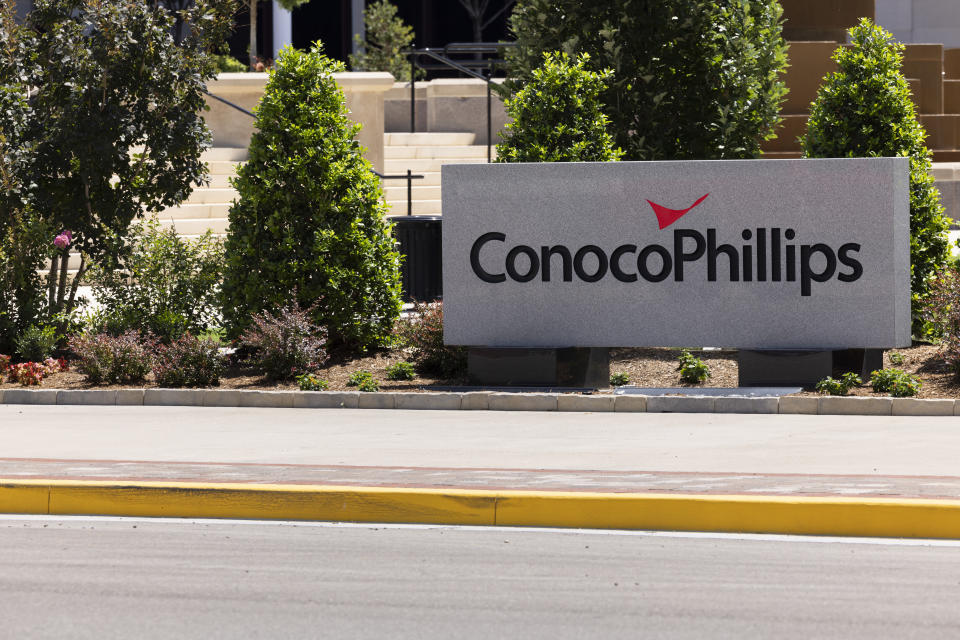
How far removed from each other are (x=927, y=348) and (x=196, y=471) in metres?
7.78

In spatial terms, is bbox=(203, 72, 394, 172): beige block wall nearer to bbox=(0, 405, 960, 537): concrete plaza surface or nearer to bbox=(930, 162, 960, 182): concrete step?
bbox=(930, 162, 960, 182): concrete step

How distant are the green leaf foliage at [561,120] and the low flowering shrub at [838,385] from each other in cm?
339

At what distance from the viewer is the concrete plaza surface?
780 cm

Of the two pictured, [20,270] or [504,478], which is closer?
[504,478]

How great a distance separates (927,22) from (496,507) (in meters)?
29.3

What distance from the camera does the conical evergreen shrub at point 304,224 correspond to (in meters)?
13.3

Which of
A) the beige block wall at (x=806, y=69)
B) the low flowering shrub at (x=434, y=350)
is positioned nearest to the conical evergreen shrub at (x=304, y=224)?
the low flowering shrub at (x=434, y=350)

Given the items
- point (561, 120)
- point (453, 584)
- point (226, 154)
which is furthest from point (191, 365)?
point (226, 154)

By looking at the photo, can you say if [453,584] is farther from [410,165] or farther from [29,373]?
[410,165]

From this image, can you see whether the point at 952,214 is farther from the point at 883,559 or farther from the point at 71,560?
the point at 71,560

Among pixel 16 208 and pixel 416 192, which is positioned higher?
pixel 416 192

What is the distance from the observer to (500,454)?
927 centimetres

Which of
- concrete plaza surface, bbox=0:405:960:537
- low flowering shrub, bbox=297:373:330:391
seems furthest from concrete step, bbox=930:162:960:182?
low flowering shrub, bbox=297:373:330:391

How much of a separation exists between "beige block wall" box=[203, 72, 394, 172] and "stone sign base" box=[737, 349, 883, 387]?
1163cm
